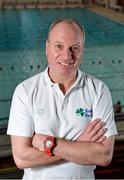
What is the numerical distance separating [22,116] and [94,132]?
0.91 feet

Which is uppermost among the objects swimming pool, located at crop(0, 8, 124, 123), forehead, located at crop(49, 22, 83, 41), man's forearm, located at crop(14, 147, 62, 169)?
forehead, located at crop(49, 22, 83, 41)

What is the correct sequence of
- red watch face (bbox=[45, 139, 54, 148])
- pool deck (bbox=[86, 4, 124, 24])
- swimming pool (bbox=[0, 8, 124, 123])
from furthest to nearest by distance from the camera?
pool deck (bbox=[86, 4, 124, 24]), swimming pool (bbox=[0, 8, 124, 123]), red watch face (bbox=[45, 139, 54, 148])

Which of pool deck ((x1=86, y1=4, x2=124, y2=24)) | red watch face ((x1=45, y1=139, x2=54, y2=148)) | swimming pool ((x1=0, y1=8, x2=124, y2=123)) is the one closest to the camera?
red watch face ((x1=45, y1=139, x2=54, y2=148))

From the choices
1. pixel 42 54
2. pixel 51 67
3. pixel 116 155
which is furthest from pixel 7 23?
pixel 51 67

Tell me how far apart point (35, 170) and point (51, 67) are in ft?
1.31

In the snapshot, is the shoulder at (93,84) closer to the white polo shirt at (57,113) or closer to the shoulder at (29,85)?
the white polo shirt at (57,113)

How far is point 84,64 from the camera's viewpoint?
5941 mm

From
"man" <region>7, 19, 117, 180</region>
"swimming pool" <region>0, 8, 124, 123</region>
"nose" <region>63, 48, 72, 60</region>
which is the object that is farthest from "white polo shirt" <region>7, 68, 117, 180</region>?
"swimming pool" <region>0, 8, 124, 123</region>

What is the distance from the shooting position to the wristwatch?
122 centimetres

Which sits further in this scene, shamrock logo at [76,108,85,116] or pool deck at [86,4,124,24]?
pool deck at [86,4,124,24]

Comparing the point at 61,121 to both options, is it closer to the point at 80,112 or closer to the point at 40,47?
the point at 80,112

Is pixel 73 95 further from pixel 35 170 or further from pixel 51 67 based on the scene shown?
pixel 35 170

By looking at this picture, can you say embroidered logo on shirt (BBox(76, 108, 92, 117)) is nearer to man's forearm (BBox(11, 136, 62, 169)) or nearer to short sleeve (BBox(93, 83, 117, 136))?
short sleeve (BBox(93, 83, 117, 136))

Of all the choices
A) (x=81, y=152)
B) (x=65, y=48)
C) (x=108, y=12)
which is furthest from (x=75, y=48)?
(x=108, y=12)
